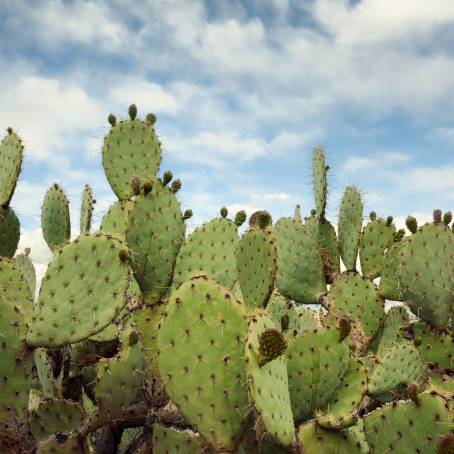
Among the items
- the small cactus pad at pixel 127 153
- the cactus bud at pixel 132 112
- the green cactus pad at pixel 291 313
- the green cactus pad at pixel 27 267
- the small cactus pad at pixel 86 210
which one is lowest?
the green cactus pad at pixel 291 313

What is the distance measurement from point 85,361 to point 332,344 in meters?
2.21

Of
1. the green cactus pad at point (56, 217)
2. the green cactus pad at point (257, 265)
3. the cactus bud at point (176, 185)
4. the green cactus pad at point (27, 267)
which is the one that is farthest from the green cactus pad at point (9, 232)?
the green cactus pad at point (257, 265)

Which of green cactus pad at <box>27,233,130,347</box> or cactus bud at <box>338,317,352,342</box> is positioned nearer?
cactus bud at <box>338,317,352,342</box>

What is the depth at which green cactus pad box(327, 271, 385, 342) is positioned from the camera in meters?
5.57

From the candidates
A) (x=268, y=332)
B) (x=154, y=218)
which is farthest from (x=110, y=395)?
(x=268, y=332)

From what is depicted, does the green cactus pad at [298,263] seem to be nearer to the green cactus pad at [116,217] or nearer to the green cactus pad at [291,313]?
the green cactus pad at [291,313]

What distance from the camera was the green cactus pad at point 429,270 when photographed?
169 inches

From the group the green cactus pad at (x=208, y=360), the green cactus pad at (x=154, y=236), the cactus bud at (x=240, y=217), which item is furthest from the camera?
the cactus bud at (x=240, y=217)

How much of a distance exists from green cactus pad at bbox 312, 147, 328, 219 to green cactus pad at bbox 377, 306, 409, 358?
4.26 ft

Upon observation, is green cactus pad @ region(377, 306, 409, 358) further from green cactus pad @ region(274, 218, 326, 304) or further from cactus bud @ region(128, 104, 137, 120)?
cactus bud @ region(128, 104, 137, 120)

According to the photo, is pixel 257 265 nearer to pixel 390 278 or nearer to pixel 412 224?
pixel 412 224

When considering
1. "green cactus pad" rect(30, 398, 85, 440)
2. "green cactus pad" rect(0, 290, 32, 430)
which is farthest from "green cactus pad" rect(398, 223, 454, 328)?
"green cactus pad" rect(0, 290, 32, 430)

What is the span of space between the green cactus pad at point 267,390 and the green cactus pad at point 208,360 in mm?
128

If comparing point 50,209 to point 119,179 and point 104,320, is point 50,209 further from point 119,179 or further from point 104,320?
point 104,320
